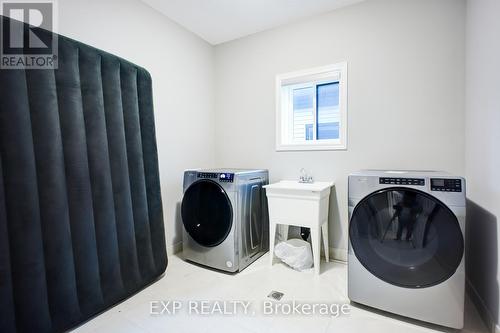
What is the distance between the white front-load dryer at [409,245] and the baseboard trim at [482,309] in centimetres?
19

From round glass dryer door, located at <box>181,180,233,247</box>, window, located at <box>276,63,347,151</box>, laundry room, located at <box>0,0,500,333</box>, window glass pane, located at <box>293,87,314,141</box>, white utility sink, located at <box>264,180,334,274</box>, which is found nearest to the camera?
laundry room, located at <box>0,0,500,333</box>

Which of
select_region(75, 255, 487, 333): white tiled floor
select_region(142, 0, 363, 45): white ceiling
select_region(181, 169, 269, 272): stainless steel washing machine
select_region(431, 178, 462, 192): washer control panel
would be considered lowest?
select_region(75, 255, 487, 333): white tiled floor

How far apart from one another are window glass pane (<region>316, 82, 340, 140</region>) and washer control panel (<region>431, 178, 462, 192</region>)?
1106 millimetres

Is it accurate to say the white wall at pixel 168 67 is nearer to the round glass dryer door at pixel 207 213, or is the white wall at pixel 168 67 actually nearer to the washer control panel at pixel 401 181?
the round glass dryer door at pixel 207 213

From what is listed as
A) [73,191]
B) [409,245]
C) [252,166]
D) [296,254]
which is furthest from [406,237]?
[73,191]

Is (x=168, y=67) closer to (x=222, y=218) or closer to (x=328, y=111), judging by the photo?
(x=222, y=218)

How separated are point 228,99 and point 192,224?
1.53 m

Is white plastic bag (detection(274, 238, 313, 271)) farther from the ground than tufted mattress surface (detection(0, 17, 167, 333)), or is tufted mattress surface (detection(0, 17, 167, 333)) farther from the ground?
tufted mattress surface (detection(0, 17, 167, 333))

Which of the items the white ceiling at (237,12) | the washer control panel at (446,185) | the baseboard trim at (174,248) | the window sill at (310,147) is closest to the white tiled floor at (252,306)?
the baseboard trim at (174,248)

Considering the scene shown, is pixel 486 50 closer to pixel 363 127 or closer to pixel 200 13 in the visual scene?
pixel 363 127

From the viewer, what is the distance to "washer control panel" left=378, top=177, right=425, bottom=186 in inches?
51.0

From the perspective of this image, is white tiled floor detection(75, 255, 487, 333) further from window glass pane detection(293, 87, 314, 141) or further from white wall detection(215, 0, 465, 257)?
window glass pane detection(293, 87, 314, 141)

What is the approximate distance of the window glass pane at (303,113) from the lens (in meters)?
2.48

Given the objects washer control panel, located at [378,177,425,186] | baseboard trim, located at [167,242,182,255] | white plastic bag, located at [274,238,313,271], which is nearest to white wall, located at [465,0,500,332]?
washer control panel, located at [378,177,425,186]
